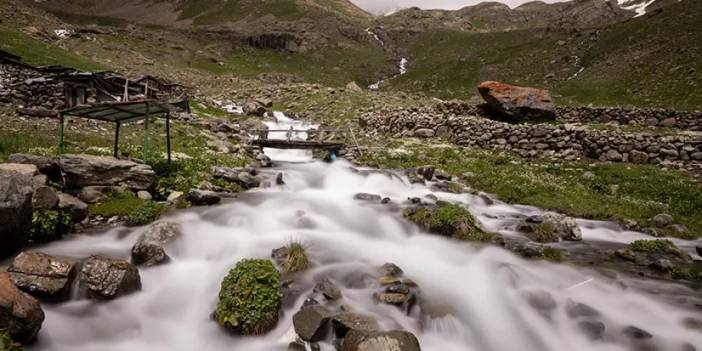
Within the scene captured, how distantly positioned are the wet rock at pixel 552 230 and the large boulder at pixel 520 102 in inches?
756

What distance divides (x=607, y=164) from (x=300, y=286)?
1971 cm

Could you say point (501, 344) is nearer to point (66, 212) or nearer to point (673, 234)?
point (673, 234)

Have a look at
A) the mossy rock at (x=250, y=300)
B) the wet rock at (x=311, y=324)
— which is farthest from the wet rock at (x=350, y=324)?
the mossy rock at (x=250, y=300)

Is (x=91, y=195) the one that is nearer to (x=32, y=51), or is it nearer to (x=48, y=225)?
(x=48, y=225)

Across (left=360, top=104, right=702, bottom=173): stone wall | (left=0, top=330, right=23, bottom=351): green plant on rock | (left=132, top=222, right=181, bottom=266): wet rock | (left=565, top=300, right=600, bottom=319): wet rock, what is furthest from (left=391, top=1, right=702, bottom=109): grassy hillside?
(left=0, top=330, right=23, bottom=351): green plant on rock

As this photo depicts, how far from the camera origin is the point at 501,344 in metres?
8.15

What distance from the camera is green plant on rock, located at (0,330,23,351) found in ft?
18.9

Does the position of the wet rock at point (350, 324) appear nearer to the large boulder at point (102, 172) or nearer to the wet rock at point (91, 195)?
the wet rock at point (91, 195)

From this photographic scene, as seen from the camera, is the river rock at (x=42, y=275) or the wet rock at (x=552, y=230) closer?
the river rock at (x=42, y=275)

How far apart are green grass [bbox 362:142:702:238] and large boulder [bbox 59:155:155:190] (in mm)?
13286

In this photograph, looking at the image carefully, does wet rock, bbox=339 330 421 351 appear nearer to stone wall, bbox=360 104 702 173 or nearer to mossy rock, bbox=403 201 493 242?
mossy rock, bbox=403 201 493 242

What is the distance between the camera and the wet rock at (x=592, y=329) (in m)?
8.22

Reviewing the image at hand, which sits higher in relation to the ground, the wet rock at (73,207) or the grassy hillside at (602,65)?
the grassy hillside at (602,65)

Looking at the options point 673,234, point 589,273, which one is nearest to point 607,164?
point 673,234
